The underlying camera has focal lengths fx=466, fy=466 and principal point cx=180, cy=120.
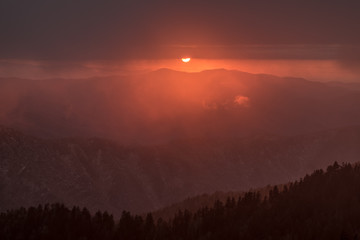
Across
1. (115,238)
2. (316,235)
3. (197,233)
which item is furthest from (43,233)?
(316,235)

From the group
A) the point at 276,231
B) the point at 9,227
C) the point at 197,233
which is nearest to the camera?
the point at 276,231

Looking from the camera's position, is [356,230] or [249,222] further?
[249,222]

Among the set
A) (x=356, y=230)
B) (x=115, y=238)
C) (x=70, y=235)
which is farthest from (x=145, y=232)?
(x=356, y=230)

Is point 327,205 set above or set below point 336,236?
above

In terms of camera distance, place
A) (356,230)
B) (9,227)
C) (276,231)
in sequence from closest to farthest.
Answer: (356,230) < (276,231) < (9,227)

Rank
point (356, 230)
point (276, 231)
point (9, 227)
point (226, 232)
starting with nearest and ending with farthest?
point (356, 230) < point (276, 231) < point (226, 232) < point (9, 227)

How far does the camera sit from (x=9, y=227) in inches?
7849

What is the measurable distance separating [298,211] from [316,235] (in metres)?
33.4

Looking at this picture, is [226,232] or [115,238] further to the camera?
[115,238]

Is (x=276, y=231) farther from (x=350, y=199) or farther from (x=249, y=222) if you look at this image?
(x=350, y=199)

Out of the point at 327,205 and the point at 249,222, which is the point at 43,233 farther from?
the point at 327,205

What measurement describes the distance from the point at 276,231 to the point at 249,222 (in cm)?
1801

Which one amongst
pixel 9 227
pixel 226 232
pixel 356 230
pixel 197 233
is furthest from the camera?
pixel 9 227

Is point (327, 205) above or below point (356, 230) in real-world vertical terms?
above
